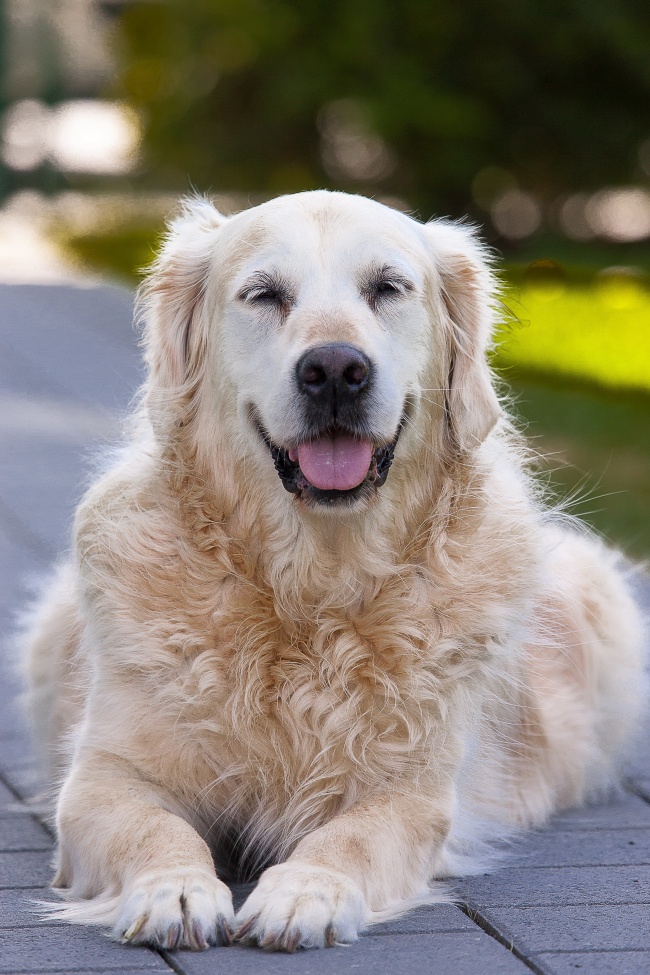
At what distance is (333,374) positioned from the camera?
340 cm

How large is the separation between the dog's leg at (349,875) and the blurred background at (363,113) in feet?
57.5

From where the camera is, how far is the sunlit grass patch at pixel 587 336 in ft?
37.5

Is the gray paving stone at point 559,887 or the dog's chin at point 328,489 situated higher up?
the dog's chin at point 328,489

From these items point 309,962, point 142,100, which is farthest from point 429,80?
point 309,962

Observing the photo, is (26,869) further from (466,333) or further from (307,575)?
(466,333)

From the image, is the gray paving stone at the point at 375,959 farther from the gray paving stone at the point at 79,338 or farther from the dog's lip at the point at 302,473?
the gray paving stone at the point at 79,338

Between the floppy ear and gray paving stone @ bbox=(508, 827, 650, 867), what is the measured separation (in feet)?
4.72

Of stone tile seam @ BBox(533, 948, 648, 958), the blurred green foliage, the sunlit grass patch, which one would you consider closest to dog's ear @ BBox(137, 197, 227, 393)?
stone tile seam @ BBox(533, 948, 648, 958)

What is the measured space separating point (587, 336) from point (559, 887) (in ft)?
31.1

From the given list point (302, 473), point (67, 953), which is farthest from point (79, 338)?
point (67, 953)

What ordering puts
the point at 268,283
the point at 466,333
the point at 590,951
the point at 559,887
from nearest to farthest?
the point at 590,951
the point at 559,887
the point at 268,283
the point at 466,333

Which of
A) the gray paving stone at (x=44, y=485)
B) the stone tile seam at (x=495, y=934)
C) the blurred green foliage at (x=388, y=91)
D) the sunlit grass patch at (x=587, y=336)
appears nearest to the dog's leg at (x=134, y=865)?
the stone tile seam at (x=495, y=934)

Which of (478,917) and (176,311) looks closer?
(478,917)

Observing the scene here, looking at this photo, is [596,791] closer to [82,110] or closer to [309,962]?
[309,962]
